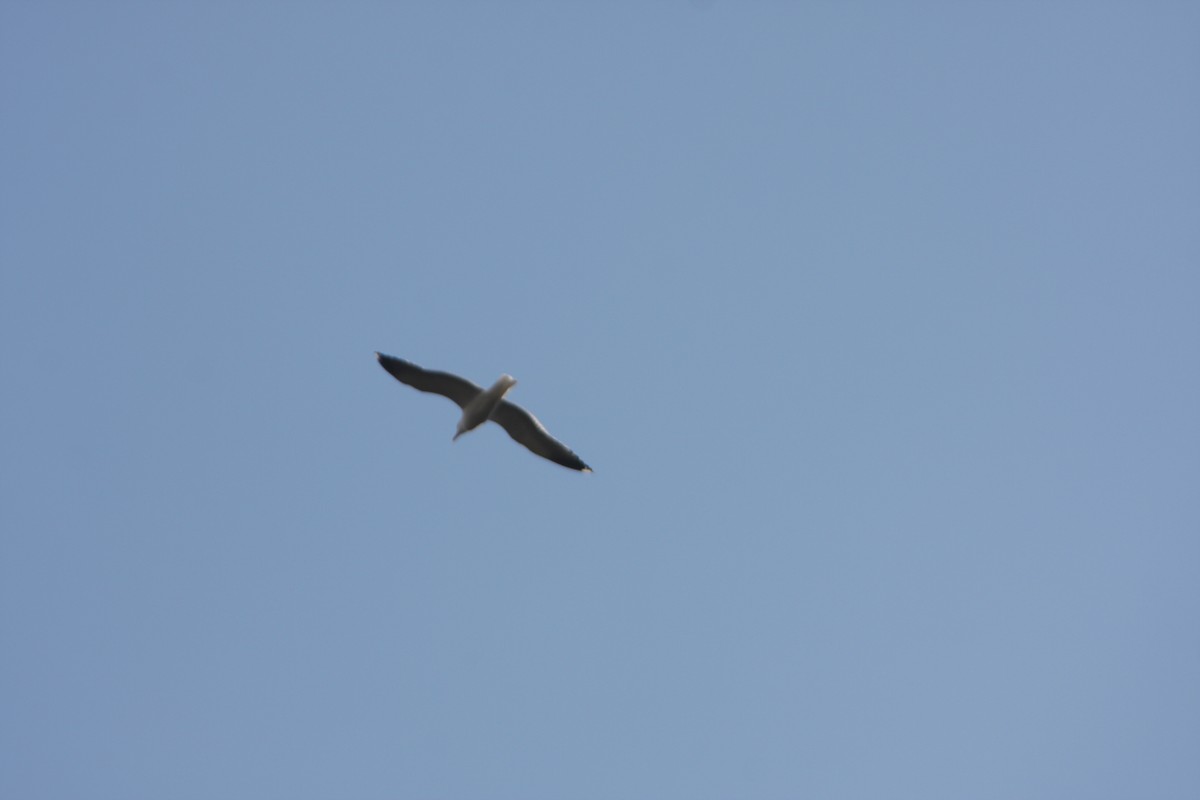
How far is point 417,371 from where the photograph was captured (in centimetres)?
2378

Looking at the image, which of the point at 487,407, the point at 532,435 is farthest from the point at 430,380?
the point at 532,435

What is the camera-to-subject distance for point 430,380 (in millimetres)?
23781

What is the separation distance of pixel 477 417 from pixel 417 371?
4.43 feet

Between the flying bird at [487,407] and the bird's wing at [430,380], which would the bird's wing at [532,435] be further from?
the bird's wing at [430,380]

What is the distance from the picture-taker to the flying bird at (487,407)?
2345 cm

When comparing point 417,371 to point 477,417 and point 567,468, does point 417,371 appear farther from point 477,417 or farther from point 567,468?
point 567,468

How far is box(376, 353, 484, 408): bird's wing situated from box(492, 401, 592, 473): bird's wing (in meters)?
0.61

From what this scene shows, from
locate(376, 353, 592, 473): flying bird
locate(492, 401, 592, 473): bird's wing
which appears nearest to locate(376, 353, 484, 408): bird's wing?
locate(376, 353, 592, 473): flying bird

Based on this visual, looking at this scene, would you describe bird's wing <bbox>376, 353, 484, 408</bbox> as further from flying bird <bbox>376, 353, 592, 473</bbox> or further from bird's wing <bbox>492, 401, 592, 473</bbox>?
bird's wing <bbox>492, 401, 592, 473</bbox>

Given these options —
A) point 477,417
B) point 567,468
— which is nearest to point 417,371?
point 477,417

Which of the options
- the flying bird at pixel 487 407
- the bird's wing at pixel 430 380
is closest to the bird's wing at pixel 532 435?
the flying bird at pixel 487 407

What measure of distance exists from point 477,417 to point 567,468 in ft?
6.82

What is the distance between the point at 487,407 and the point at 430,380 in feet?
3.82

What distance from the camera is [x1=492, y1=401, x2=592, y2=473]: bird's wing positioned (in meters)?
23.9
